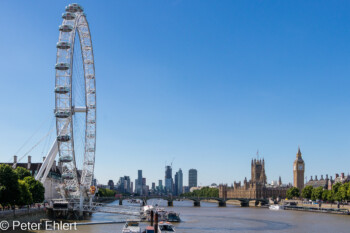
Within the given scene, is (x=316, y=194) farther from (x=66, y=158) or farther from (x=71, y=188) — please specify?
(x=66, y=158)

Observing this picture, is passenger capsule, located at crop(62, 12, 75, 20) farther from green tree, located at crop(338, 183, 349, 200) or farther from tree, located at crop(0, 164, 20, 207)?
green tree, located at crop(338, 183, 349, 200)

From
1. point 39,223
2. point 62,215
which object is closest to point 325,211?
point 62,215

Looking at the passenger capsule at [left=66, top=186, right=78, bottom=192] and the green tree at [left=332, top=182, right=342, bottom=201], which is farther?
the green tree at [left=332, top=182, right=342, bottom=201]

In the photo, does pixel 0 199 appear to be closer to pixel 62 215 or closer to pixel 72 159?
pixel 72 159

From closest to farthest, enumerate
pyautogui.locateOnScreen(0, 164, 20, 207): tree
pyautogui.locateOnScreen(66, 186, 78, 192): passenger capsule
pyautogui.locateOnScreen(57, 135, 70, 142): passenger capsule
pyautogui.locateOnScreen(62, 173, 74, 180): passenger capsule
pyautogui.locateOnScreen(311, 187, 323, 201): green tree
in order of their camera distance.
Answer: pyautogui.locateOnScreen(0, 164, 20, 207): tree, pyautogui.locateOnScreen(57, 135, 70, 142): passenger capsule, pyautogui.locateOnScreen(62, 173, 74, 180): passenger capsule, pyautogui.locateOnScreen(66, 186, 78, 192): passenger capsule, pyautogui.locateOnScreen(311, 187, 323, 201): green tree

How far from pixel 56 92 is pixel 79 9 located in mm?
12942

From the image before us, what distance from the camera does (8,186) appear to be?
56812 millimetres

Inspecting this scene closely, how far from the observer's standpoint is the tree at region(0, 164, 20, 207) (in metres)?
56.3

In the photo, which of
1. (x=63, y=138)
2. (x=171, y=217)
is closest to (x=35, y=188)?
(x=63, y=138)

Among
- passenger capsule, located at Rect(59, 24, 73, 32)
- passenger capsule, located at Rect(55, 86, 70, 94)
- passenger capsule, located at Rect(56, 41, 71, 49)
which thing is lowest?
passenger capsule, located at Rect(55, 86, 70, 94)

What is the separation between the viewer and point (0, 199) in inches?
2186

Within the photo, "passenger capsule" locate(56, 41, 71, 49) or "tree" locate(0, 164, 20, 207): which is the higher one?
"passenger capsule" locate(56, 41, 71, 49)

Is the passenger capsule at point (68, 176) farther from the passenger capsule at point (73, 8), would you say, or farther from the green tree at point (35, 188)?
the passenger capsule at point (73, 8)

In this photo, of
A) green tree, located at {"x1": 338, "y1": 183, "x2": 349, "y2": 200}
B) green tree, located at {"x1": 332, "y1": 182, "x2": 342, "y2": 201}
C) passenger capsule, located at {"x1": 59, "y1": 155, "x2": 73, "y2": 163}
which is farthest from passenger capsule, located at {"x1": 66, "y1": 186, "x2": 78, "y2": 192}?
green tree, located at {"x1": 332, "y1": 182, "x2": 342, "y2": 201}
